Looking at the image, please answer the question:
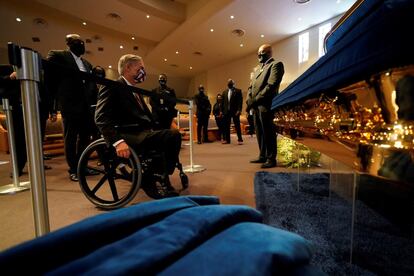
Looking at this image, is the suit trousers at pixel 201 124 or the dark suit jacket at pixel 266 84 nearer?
the dark suit jacket at pixel 266 84

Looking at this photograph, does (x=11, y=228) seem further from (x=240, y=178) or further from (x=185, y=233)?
(x=240, y=178)

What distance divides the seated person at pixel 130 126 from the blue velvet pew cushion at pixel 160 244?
1.03m

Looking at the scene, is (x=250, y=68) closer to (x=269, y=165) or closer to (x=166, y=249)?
(x=269, y=165)

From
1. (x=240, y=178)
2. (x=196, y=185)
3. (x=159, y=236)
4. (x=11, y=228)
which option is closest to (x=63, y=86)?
(x=11, y=228)

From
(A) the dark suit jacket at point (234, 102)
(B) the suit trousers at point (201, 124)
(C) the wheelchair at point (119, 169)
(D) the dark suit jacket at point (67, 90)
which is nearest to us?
(C) the wheelchair at point (119, 169)

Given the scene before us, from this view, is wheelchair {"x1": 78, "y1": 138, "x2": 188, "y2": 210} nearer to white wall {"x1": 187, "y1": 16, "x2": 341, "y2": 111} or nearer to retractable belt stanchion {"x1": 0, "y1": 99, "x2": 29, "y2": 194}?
retractable belt stanchion {"x1": 0, "y1": 99, "x2": 29, "y2": 194}

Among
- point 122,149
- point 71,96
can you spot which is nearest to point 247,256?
point 122,149

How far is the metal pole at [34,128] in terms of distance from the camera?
72cm

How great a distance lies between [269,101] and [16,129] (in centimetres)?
270

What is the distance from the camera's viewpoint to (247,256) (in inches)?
9.9

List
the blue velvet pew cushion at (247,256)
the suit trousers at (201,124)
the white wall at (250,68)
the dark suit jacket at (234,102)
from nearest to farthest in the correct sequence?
the blue velvet pew cushion at (247,256), the dark suit jacket at (234,102), the suit trousers at (201,124), the white wall at (250,68)

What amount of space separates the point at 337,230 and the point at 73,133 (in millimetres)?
2361

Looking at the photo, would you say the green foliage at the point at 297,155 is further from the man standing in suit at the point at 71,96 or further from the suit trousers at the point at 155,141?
the man standing in suit at the point at 71,96

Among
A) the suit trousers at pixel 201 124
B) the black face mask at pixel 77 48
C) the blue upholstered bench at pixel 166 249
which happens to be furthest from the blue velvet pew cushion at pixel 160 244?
the suit trousers at pixel 201 124
